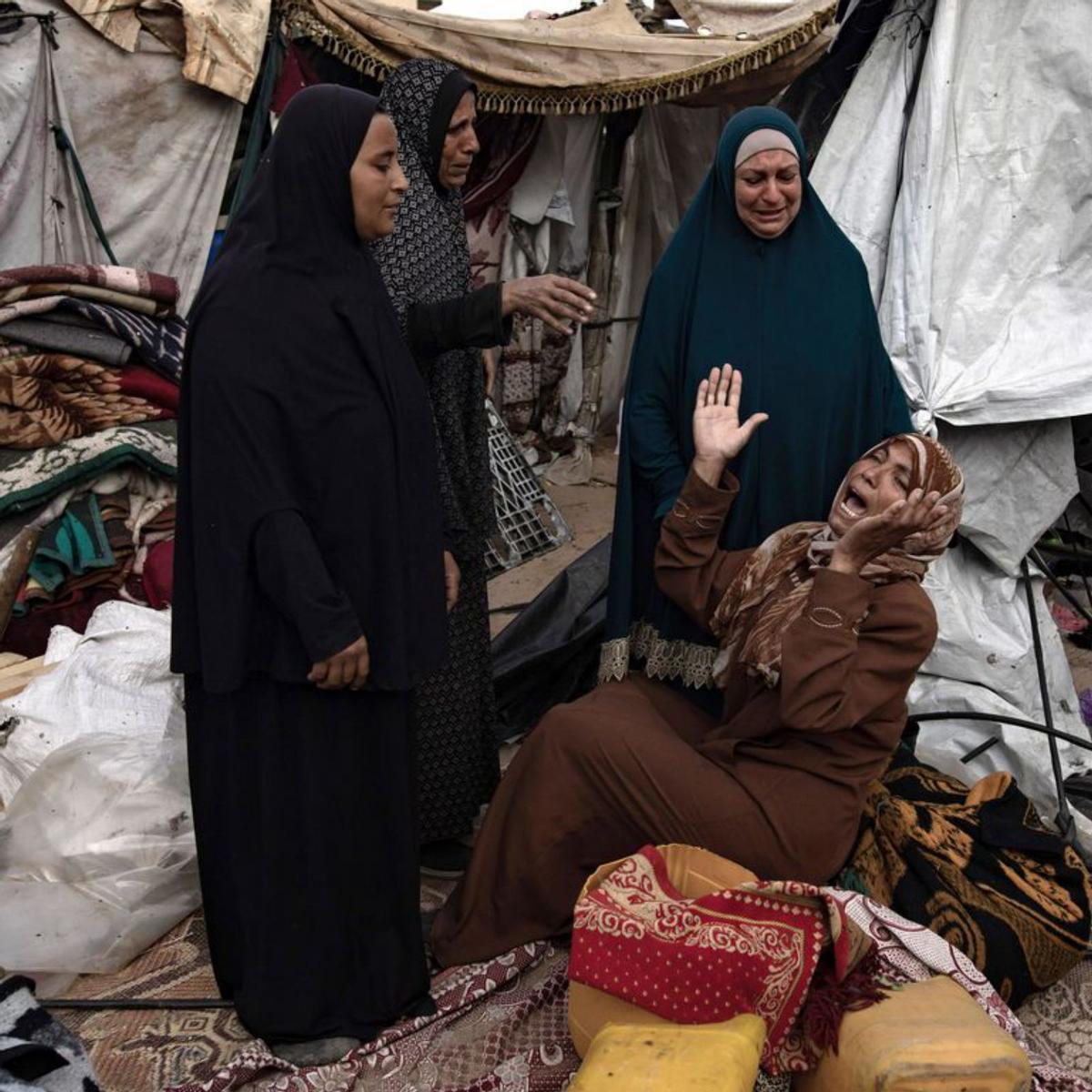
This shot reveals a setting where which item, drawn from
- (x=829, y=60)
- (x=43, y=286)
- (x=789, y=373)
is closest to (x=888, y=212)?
(x=829, y=60)

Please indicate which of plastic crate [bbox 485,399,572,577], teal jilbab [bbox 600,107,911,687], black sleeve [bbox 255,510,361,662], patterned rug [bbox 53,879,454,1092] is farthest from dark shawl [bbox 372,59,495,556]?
plastic crate [bbox 485,399,572,577]

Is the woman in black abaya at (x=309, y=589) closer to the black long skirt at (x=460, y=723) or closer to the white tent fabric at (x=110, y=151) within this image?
the black long skirt at (x=460, y=723)

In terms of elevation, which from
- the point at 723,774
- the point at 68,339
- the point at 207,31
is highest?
the point at 207,31

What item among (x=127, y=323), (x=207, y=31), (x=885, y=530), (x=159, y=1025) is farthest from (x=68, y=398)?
(x=885, y=530)

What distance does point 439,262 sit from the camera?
2.53 metres

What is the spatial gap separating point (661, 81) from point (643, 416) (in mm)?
2807

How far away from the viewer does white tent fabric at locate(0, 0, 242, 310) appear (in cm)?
434

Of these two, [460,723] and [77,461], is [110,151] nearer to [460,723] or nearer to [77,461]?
[77,461]

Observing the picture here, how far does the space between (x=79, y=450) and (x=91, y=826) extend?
5.20ft

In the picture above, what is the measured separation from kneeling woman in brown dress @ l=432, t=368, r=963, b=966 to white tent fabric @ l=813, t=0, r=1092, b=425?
1.32m

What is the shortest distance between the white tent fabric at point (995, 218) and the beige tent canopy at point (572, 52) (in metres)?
1.34

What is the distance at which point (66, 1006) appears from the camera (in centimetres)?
233

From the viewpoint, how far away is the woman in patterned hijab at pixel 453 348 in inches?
91.3

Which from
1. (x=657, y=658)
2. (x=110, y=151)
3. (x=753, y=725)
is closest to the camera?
(x=753, y=725)
